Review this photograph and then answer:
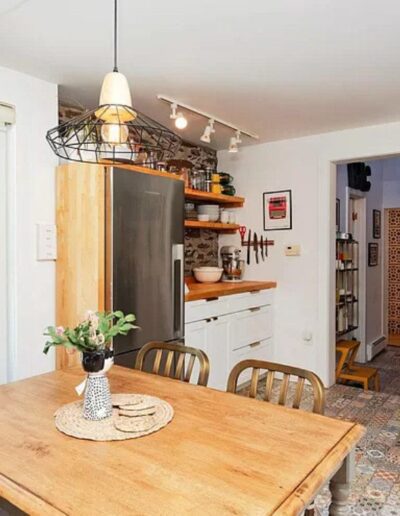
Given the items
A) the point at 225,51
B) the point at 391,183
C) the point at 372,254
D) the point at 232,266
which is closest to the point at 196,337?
the point at 232,266

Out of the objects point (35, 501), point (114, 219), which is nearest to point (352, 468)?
point (35, 501)

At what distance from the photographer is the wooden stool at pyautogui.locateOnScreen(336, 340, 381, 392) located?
4.25m

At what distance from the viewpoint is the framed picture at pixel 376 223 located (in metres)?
5.96

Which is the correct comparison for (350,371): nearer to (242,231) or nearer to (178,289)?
(242,231)

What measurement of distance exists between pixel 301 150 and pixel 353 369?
2336 millimetres

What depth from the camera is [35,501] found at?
100 cm

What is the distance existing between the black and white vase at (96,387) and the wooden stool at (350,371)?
340cm

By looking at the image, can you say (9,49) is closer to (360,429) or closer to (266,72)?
(266,72)

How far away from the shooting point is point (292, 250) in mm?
4254

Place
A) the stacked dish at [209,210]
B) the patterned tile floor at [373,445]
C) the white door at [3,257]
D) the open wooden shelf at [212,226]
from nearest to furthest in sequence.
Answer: the patterned tile floor at [373,445] < the white door at [3,257] < the open wooden shelf at [212,226] < the stacked dish at [209,210]

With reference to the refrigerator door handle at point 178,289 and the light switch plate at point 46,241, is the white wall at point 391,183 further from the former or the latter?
the light switch plate at point 46,241

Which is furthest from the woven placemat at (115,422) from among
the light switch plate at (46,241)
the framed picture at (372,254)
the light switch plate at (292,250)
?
the framed picture at (372,254)

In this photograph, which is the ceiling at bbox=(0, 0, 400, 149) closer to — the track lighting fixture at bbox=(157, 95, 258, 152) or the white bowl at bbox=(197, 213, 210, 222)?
the track lighting fixture at bbox=(157, 95, 258, 152)

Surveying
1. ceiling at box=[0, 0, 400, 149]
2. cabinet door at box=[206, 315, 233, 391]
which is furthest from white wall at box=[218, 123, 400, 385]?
cabinet door at box=[206, 315, 233, 391]
